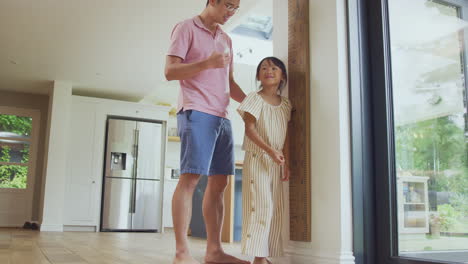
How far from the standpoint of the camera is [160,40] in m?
4.57

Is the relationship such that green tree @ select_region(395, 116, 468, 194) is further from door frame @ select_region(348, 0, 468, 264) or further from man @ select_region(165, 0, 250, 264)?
man @ select_region(165, 0, 250, 264)

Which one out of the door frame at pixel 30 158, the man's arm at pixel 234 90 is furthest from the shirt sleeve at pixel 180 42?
the door frame at pixel 30 158

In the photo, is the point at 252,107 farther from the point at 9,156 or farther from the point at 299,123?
the point at 9,156

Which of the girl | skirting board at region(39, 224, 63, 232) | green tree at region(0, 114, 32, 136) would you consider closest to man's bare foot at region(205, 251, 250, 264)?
the girl

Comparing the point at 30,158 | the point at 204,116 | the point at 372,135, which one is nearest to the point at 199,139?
the point at 204,116

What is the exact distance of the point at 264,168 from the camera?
190cm

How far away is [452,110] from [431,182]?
297mm

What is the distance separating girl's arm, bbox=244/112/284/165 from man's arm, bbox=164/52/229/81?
27 centimetres

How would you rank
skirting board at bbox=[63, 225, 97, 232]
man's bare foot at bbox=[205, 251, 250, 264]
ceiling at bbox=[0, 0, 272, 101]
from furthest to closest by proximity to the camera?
skirting board at bbox=[63, 225, 97, 232] < ceiling at bbox=[0, 0, 272, 101] < man's bare foot at bbox=[205, 251, 250, 264]

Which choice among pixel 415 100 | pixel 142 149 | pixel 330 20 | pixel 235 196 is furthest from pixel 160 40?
pixel 415 100

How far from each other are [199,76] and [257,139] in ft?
1.29

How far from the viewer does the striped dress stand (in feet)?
6.02

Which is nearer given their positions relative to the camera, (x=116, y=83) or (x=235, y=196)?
(x=235, y=196)

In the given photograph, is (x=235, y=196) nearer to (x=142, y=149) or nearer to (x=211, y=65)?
(x=142, y=149)
